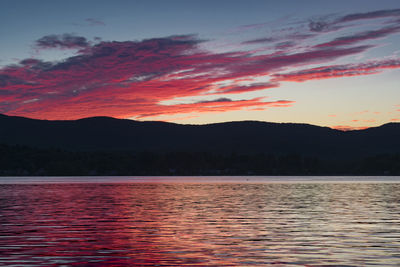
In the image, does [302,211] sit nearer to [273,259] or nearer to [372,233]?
[372,233]

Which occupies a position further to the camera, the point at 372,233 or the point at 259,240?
the point at 372,233

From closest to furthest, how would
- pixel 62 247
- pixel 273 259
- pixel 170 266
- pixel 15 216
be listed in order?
1. pixel 170 266
2. pixel 273 259
3. pixel 62 247
4. pixel 15 216

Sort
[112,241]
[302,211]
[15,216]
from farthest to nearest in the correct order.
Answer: [302,211] < [15,216] < [112,241]

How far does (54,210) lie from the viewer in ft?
205

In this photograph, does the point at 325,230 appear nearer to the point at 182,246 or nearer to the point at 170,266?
the point at 182,246

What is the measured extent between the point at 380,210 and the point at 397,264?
113ft

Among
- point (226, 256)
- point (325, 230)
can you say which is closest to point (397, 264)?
point (226, 256)

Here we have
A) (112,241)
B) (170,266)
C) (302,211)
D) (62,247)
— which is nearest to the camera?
(170,266)

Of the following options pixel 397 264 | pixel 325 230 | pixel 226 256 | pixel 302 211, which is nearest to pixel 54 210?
pixel 302 211

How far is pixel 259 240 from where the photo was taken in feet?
121

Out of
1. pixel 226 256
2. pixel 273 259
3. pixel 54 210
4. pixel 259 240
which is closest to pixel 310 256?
pixel 273 259

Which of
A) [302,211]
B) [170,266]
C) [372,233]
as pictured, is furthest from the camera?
[302,211]

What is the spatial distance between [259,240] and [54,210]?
31.7 m

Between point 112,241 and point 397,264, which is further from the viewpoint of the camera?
point 112,241
